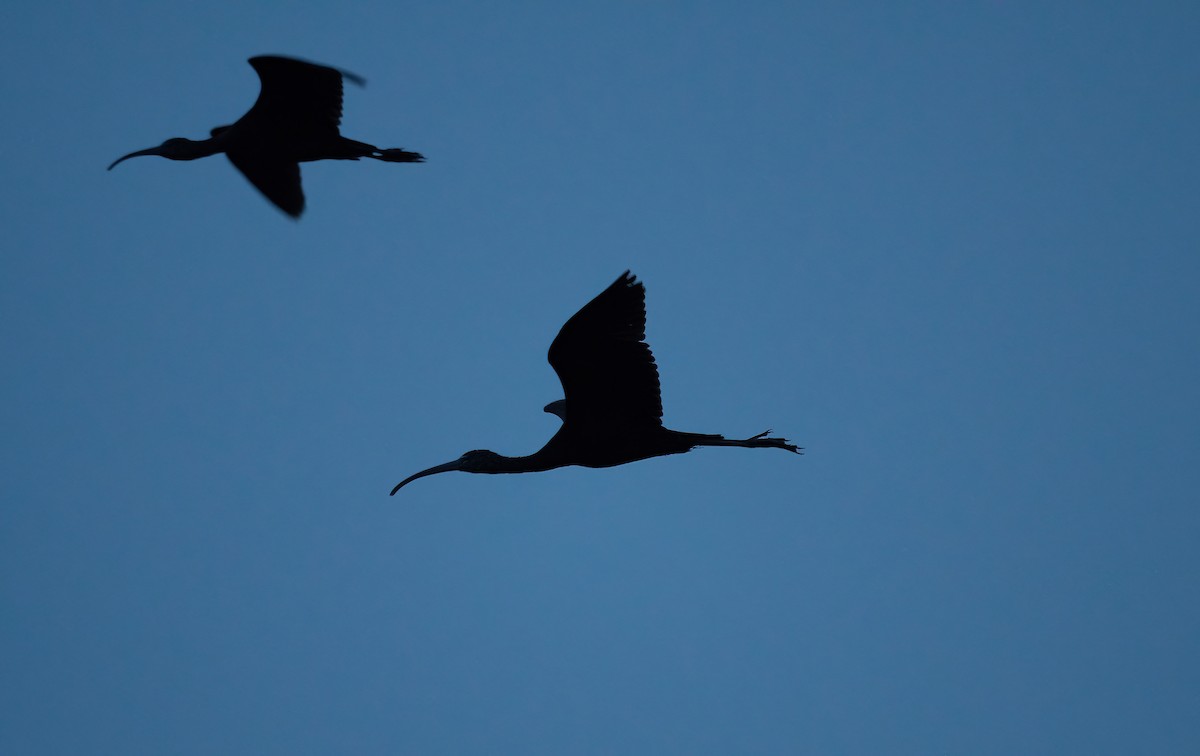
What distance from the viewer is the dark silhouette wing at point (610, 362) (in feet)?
36.6

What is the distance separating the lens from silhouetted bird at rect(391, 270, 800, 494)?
441 inches

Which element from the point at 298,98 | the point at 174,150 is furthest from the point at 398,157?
the point at 174,150

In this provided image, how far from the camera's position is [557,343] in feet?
36.7

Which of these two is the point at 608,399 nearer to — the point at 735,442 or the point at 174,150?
the point at 735,442

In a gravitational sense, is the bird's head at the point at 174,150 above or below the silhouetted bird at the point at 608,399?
above

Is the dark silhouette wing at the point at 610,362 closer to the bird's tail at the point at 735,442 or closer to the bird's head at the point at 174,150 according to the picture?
the bird's tail at the point at 735,442

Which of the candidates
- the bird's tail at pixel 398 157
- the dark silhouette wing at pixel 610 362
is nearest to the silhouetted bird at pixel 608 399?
the dark silhouette wing at pixel 610 362

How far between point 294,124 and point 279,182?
211cm

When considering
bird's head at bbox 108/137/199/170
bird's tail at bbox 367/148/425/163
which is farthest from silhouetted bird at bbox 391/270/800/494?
bird's head at bbox 108/137/199/170

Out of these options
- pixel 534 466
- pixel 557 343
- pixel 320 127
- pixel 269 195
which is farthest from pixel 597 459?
pixel 269 195

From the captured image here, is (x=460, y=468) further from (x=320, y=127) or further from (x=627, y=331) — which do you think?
(x=320, y=127)

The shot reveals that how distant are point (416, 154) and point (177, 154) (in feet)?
12.0

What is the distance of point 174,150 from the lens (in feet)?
50.1

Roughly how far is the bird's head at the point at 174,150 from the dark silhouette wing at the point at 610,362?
678 centimetres
